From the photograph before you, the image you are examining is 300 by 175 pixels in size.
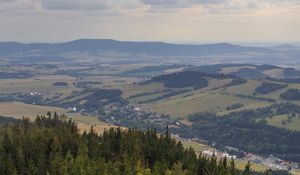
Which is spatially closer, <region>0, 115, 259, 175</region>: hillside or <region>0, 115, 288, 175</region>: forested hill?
<region>0, 115, 288, 175</region>: forested hill

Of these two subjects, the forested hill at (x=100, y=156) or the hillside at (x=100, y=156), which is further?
the hillside at (x=100, y=156)

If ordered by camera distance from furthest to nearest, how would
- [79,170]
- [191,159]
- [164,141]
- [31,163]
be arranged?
1. [164,141]
2. [191,159]
3. [31,163]
4. [79,170]

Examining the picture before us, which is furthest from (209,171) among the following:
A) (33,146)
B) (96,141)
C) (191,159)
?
(33,146)

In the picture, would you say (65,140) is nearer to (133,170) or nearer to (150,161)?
(150,161)

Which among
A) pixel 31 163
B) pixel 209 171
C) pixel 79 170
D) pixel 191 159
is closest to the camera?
pixel 79 170

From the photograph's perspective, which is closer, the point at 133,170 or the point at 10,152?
the point at 133,170

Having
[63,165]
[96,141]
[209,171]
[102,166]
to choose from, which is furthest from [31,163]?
[209,171]
